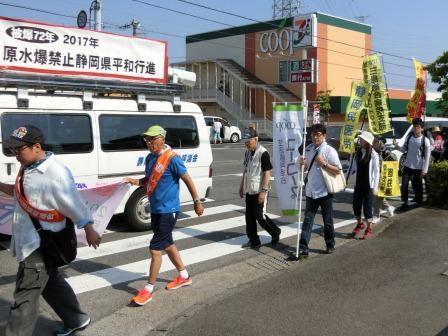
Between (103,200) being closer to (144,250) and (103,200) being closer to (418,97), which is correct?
(144,250)

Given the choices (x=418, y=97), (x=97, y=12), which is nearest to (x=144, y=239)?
(x=418, y=97)

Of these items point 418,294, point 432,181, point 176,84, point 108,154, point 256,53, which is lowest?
point 418,294

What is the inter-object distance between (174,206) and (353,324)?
6.51 feet

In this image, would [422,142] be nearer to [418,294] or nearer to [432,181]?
[432,181]

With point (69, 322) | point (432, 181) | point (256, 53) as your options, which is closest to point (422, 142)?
point (432, 181)

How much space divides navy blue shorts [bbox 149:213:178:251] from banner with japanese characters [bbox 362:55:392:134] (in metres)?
5.22

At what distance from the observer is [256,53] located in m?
44.2

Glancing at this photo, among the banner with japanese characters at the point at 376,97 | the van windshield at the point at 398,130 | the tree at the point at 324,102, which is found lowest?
the van windshield at the point at 398,130

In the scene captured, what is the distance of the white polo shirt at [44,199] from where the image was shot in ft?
11.8

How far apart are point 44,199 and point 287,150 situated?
3.80 metres

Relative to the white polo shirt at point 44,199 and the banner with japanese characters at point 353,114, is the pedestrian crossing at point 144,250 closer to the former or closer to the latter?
the banner with japanese characters at point 353,114

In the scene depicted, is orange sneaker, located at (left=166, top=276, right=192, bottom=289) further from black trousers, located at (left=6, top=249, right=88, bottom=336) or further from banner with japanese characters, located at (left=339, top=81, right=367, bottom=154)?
banner with japanese characters, located at (left=339, top=81, right=367, bottom=154)

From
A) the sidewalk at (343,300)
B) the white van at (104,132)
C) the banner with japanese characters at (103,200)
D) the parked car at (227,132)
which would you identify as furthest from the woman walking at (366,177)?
the parked car at (227,132)

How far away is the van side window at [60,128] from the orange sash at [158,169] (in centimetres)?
229
